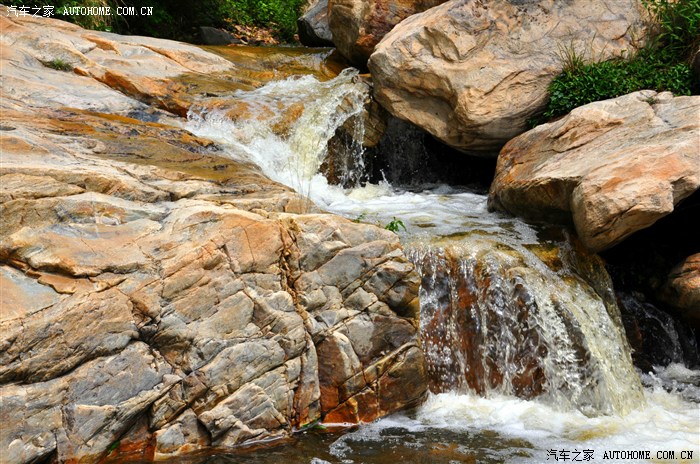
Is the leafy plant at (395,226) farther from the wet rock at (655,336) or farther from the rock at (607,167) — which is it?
the wet rock at (655,336)

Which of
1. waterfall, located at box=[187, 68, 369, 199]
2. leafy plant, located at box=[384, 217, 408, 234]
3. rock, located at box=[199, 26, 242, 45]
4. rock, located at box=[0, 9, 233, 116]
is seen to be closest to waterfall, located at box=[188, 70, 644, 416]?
leafy plant, located at box=[384, 217, 408, 234]

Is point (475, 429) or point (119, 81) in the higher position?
point (119, 81)

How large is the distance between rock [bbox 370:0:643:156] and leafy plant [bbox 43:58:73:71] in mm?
4335

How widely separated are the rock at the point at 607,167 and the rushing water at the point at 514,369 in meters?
0.47

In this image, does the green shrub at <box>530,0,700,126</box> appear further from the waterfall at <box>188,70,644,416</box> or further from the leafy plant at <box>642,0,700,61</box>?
the waterfall at <box>188,70,644,416</box>

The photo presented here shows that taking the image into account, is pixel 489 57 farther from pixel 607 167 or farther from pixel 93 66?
pixel 93 66

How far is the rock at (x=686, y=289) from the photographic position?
284 inches

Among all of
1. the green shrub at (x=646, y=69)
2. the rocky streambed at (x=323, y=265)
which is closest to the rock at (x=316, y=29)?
the rocky streambed at (x=323, y=265)

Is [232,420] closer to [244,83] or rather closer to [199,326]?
[199,326]

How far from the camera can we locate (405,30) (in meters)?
9.82

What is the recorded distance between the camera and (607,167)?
263 inches

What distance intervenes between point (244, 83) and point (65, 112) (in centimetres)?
378

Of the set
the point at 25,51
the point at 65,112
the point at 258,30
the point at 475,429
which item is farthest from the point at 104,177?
the point at 258,30

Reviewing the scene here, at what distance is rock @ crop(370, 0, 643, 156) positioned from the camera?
9.07 metres
